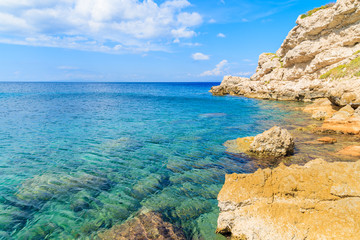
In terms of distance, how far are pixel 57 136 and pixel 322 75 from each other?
51.4 meters

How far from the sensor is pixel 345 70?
127 ft

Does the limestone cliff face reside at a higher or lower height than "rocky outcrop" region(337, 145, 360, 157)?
higher

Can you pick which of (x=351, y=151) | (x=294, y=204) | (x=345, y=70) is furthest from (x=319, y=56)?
(x=294, y=204)

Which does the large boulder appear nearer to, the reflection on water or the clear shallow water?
the reflection on water

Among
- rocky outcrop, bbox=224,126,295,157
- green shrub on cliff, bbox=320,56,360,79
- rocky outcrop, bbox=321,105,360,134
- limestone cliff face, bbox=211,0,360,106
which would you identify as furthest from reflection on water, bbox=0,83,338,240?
limestone cliff face, bbox=211,0,360,106

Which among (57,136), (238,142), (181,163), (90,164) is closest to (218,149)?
(238,142)

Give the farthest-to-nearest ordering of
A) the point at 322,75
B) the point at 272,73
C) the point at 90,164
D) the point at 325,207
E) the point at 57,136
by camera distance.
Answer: the point at 272,73 < the point at 322,75 < the point at 57,136 < the point at 90,164 < the point at 325,207

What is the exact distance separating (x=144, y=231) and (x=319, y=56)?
183 ft

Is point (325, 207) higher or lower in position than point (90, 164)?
higher

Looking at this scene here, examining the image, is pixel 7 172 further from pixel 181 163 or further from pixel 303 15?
pixel 303 15

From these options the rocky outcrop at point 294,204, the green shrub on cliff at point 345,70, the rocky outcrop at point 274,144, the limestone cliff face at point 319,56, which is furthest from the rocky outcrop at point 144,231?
the green shrub on cliff at point 345,70

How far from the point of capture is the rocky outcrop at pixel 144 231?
648 cm

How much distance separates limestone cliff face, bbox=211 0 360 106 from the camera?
42062 mm

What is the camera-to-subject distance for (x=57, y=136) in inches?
750
